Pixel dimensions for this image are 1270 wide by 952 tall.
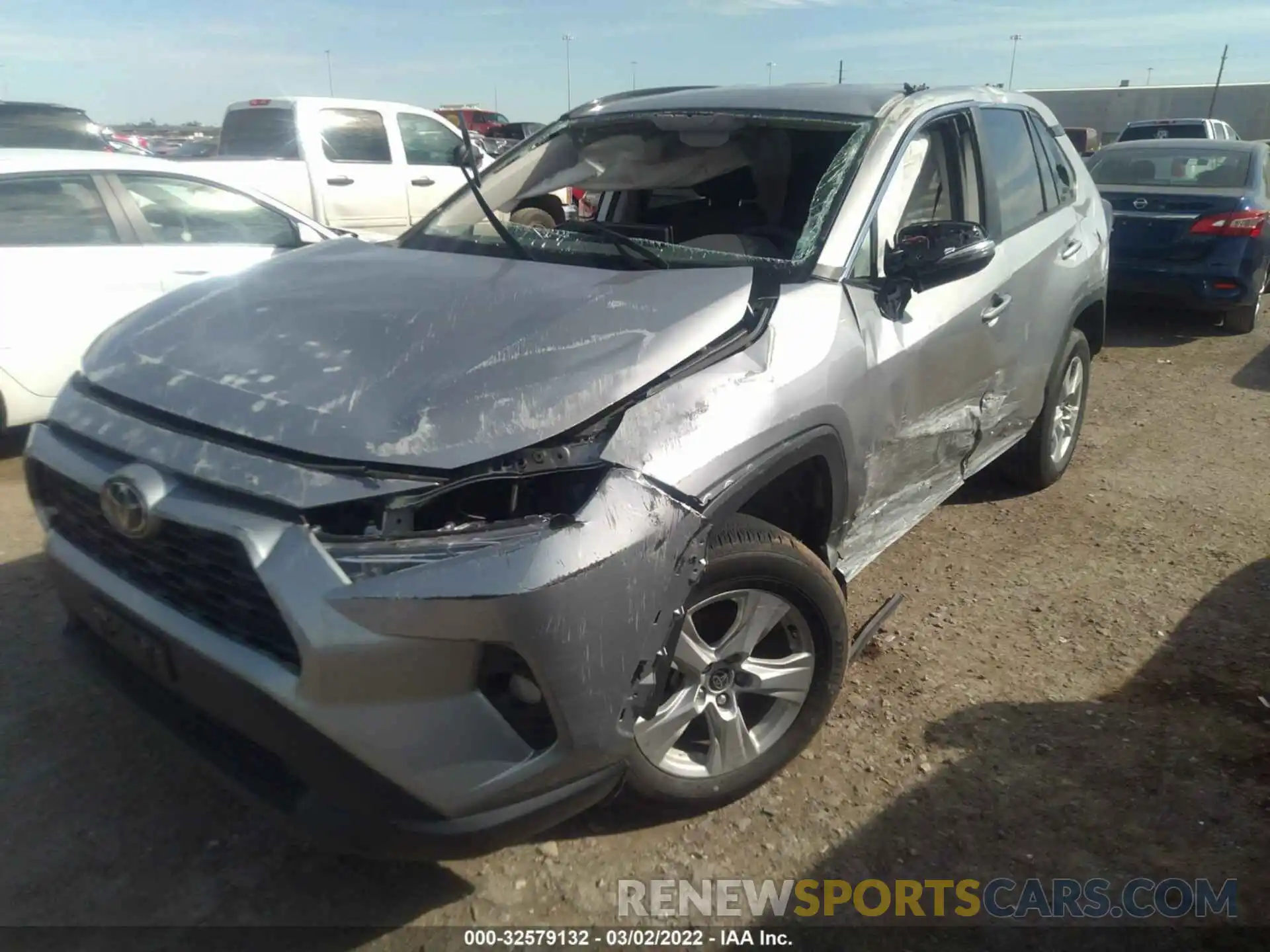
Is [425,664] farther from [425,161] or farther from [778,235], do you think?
[425,161]

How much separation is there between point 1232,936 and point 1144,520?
2.62 metres

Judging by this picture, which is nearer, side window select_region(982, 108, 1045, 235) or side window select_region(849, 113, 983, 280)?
side window select_region(849, 113, 983, 280)

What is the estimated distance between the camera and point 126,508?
6.88 ft

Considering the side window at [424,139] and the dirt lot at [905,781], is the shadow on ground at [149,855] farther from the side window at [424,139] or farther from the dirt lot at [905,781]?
the side window at [424,139]

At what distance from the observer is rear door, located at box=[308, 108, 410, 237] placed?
9.51 meters

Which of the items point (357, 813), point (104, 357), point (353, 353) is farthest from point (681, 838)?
point (104, 357)

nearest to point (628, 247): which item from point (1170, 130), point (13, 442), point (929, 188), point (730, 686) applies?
point (929, 188)

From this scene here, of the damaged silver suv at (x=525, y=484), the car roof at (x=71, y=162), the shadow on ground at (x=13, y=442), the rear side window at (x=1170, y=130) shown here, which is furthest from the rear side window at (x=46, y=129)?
the rear side window at (x=1170, y=130)

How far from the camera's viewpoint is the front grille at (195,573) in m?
1.95

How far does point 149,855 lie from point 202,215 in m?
4.20

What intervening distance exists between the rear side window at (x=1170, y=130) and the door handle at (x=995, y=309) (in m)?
16.2

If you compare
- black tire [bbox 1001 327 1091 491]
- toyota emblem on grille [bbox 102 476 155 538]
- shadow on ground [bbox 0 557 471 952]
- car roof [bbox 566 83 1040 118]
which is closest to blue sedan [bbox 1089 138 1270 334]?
black tire [bbox 1001 327 1091 491]

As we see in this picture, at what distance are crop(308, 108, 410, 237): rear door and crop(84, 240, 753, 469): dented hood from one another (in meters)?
7.07

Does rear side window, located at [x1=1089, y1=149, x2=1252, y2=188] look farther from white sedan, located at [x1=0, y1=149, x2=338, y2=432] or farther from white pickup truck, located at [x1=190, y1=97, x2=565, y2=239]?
white sedan, located at [x1=0, y1=149, x2=338, y2=432]
